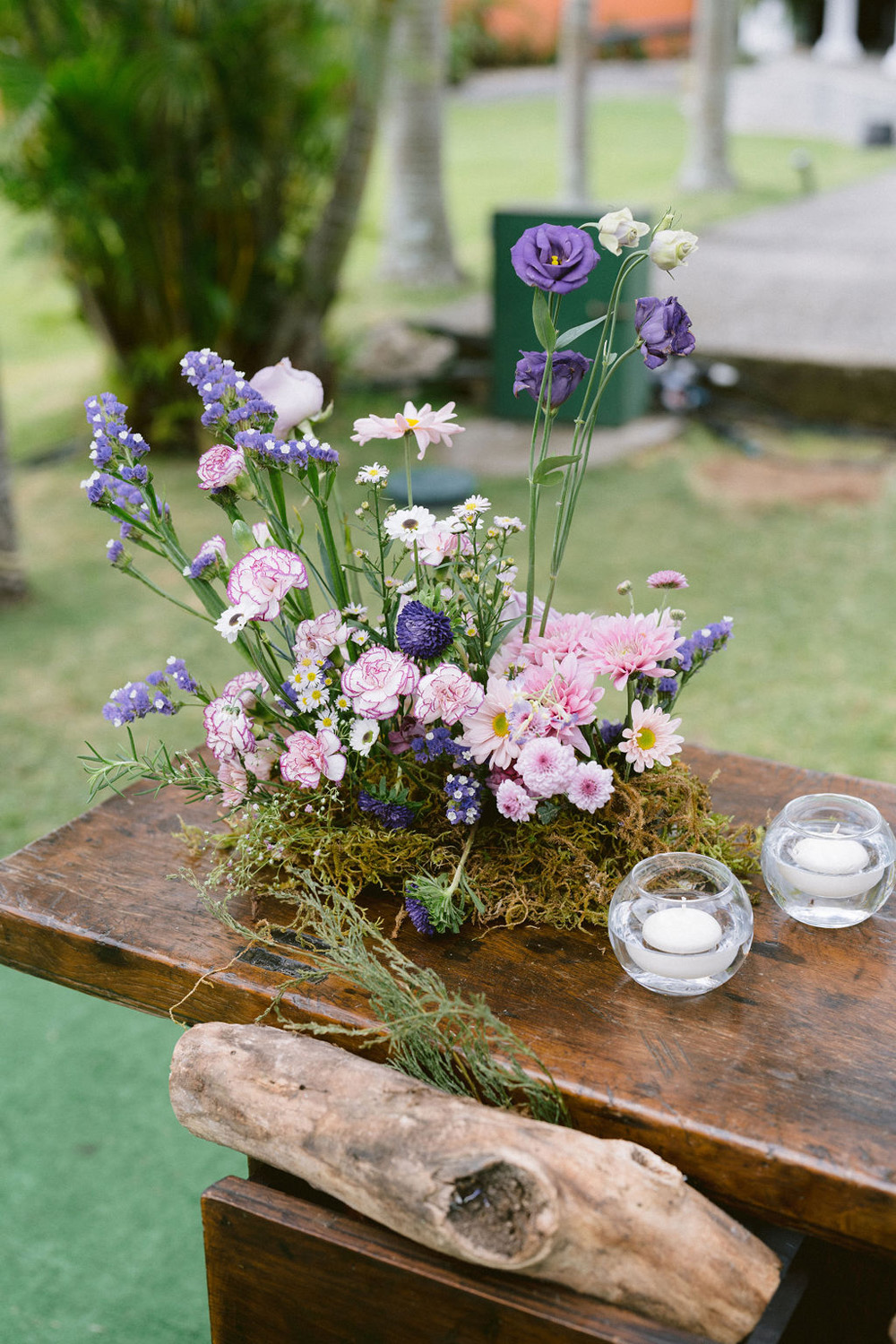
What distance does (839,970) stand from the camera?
1422 mm

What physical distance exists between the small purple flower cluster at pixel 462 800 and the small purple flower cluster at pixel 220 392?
489mm

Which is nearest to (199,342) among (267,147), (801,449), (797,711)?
(267,147)

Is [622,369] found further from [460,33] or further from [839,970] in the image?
[460,33]

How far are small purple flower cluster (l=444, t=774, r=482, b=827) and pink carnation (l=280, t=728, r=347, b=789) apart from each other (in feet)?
0.44

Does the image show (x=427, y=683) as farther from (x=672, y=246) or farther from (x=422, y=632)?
(x=672, y=246)

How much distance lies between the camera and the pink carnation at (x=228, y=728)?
1.49 m

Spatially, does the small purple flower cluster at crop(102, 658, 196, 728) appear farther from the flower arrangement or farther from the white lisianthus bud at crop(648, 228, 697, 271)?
the white lisianthus bud at crop(648, 228, 697, 271)

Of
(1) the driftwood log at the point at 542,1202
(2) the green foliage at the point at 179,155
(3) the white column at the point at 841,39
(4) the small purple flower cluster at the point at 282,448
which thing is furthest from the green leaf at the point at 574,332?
(3) the white column at the point at 841,39

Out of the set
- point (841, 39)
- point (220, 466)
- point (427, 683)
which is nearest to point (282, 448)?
point (220, 466)

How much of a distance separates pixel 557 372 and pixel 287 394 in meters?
0.33

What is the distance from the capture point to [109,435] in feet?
4.66

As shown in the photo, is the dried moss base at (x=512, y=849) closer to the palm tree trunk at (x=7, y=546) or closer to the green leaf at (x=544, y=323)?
the green leaf at (x=544, y=323)

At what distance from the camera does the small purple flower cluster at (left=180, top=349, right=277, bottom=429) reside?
1432mm

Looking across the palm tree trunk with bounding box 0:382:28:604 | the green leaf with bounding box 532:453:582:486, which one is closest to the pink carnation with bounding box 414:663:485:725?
the green leaf with bounding box 532:453:582:486
